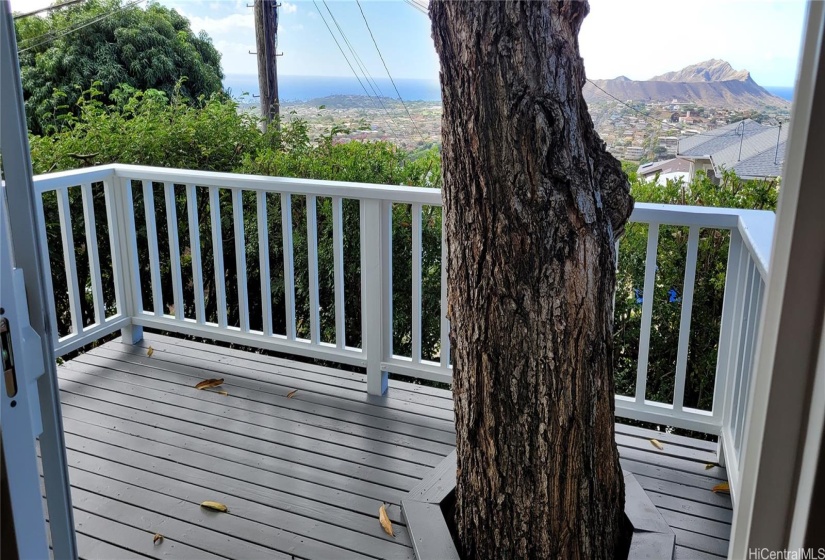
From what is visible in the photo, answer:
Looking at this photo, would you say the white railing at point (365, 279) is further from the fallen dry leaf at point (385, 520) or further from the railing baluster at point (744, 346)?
the fallen dry leaf at point (385, 520)

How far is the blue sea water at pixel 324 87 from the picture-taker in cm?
459

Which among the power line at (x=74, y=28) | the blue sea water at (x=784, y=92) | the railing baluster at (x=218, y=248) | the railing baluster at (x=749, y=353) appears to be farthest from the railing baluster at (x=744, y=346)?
the power line at (x=74, y=28)

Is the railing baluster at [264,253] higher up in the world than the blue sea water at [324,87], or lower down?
lower down

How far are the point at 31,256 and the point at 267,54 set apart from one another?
6.05m

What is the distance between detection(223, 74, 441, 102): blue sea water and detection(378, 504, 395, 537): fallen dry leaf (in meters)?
2.38

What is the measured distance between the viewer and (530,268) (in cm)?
179

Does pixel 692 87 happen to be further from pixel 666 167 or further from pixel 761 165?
pixel 761 165

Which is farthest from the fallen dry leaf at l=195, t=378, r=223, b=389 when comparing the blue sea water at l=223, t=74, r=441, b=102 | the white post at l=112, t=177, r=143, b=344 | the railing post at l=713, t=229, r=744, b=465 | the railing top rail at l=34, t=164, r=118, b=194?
the railing post at l=713, t=229, r=744, b=465

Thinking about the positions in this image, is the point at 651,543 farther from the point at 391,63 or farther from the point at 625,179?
the point at 391,63

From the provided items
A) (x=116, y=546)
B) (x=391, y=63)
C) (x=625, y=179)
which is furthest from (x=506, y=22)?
(x=391, y=63)

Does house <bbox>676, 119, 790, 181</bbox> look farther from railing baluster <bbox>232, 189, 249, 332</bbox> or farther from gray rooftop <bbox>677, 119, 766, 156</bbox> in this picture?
→ railing baluster <bbox>232, 189, 249, 332</bbox>

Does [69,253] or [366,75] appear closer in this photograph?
[69,253]

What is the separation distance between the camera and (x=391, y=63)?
521 centimetres

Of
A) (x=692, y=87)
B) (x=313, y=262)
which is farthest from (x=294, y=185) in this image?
(x=692, y=87)
